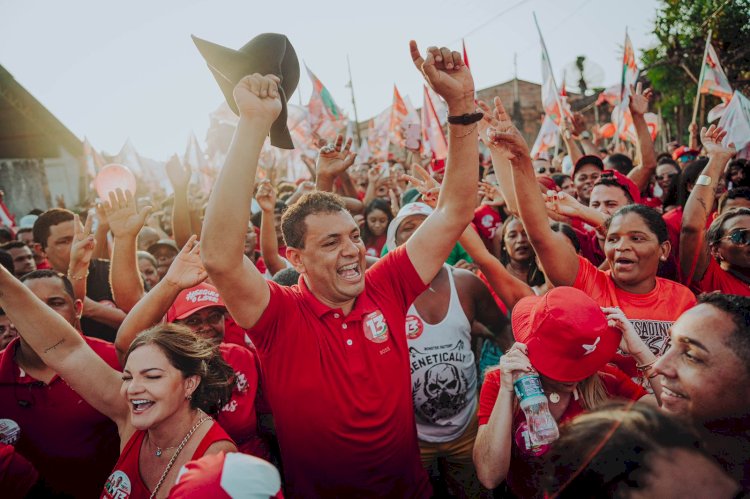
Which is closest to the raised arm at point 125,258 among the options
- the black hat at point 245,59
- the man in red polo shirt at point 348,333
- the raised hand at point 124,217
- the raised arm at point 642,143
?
the raised hand at point 124,217

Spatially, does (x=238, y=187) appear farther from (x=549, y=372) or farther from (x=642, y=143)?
(x=642, y=143)

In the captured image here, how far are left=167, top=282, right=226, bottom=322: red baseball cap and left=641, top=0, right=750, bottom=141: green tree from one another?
18.3m

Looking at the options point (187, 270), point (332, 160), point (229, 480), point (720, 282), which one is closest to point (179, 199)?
point (332, 160)

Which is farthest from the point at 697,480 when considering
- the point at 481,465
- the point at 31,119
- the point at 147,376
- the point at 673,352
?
the point at 31,119

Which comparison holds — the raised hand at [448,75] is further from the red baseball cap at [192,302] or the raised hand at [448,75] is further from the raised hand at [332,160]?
the red baseball cap at [192,302]

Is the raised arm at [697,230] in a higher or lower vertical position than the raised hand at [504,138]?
lower

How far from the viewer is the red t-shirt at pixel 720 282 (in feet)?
9.38

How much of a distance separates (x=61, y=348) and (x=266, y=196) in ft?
5.41

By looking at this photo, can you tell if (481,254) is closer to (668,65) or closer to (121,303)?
(121,303)

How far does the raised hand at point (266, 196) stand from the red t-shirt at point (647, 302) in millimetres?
2096

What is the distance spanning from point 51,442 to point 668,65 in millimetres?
25160

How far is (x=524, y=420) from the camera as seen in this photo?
1914 millimetres

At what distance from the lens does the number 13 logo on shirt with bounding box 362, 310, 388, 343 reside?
2.05 meters

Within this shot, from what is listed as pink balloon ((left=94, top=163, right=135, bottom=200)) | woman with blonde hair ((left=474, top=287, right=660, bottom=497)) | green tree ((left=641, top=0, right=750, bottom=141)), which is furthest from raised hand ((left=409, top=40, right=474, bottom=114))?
green tree ((left=641, top=0, right=750, bottom=141))
